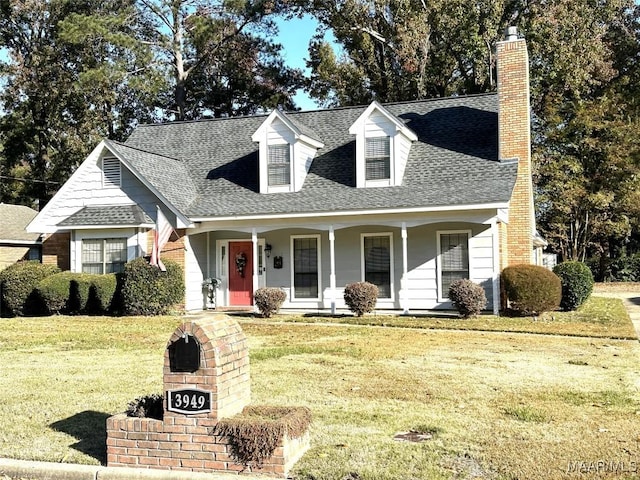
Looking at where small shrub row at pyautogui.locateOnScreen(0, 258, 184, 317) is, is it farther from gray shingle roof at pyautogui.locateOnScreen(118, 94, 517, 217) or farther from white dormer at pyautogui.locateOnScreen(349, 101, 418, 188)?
white dormer at pyautogui.locateOnScreen(349, 101, 418, 188)

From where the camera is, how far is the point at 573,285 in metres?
19.1

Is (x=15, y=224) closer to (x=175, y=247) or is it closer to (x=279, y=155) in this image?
(x=175, y=247)

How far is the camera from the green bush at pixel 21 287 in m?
20.0

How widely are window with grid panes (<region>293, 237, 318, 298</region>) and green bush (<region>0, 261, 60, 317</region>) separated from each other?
291 inches

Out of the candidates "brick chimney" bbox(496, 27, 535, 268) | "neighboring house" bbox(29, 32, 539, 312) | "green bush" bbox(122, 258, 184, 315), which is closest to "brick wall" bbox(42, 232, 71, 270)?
"neighboring house" bbox(29, 32, 539, 312)

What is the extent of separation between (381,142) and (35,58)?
26.2 m

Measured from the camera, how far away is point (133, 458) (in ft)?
18.8

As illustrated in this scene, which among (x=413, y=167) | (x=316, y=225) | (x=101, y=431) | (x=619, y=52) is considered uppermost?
(x=619, y=52)

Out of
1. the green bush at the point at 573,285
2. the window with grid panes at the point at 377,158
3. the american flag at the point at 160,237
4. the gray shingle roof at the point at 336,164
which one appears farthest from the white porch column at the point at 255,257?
the green bush at the point at 573,285

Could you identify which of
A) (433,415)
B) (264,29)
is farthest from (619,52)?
(433,415)

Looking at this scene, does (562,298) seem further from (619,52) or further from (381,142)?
(619,52)

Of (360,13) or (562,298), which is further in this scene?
(360,13)

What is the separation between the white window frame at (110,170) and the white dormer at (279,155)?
4191 mm

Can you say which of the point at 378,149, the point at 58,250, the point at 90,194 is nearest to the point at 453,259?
the point at 378,149
